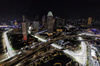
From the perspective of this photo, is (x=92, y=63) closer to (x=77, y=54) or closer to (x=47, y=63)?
(x=77, y=54)

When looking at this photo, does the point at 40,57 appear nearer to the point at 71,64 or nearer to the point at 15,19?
the point at 71,64

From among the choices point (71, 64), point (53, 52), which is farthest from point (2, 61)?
point (71, 64)

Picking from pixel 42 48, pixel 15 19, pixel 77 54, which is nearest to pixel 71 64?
pixel 77 54

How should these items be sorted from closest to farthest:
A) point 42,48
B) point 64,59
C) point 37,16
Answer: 1. point 64,59
2. point 42,48
3. point 37,16

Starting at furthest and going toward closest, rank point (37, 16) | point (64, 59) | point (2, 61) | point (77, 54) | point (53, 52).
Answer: point (37, 16) → point (53, 52) → point (77, 54) → point (64, 59) → point (2, 61)

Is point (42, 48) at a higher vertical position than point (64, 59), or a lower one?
higher

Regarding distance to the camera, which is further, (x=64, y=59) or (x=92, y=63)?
(x=64, y=59)

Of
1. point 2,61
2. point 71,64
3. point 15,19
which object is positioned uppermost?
point 15,19

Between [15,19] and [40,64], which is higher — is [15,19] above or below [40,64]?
above

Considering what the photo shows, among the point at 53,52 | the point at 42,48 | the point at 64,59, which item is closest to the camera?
the point at 64,59
